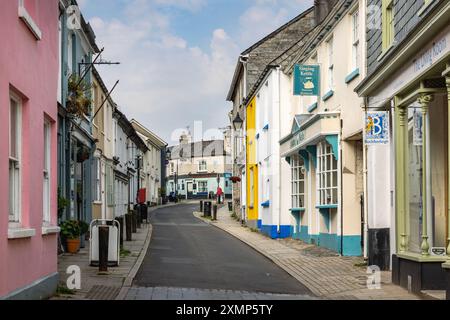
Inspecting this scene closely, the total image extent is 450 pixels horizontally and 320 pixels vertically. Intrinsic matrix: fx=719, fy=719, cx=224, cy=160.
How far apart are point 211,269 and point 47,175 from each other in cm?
488

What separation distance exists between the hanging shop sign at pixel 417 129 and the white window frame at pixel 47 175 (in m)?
5.85

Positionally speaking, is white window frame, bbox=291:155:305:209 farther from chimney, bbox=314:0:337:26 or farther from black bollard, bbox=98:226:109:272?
black bollard, bbox=98:226:109:272

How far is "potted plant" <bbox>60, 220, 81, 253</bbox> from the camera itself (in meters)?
17.8

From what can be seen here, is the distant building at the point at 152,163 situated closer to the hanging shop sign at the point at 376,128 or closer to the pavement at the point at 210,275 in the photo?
the pavement at the point at 210,275

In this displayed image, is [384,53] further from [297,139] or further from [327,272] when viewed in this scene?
[297,139]

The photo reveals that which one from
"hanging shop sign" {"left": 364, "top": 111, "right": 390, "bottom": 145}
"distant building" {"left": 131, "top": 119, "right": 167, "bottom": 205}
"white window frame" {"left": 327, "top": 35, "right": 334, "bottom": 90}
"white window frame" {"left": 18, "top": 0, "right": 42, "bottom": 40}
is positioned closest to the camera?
"white window frame" {"left": 18, "top": 0, "right": 42, "bottom": 40}

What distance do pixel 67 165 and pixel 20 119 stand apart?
29.6ft

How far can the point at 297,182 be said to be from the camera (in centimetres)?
2331

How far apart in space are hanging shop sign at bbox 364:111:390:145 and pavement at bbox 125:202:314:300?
3.00 meters

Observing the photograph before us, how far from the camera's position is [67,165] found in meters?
18.4

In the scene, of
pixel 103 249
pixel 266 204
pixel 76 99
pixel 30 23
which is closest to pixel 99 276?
pixel 103 249

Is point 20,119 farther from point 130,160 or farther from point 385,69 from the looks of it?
point 130,160

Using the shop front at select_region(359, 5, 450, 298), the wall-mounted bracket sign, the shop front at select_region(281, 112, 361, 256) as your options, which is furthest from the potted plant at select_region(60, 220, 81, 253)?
the wall-mounted bracket sign
